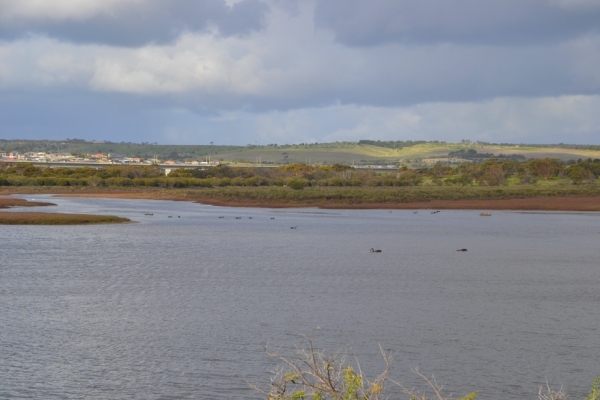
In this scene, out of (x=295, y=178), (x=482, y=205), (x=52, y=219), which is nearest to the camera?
(x=52, y=219)

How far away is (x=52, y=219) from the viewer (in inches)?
1961

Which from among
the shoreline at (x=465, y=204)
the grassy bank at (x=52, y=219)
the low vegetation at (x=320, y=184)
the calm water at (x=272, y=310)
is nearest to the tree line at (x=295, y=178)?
the low vegetation at (x=320, y=184)

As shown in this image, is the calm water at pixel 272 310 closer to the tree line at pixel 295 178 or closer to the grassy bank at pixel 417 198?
the grassy bank at pixel 417 198

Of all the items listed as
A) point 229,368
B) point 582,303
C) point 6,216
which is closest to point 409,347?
point 229,368

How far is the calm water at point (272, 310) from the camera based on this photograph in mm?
15375

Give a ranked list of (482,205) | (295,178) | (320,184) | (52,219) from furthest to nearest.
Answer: (295,178), (320,184), (482,205), (52,219)

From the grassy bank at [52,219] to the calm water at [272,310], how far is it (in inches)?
239

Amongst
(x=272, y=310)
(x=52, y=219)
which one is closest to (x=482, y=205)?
(x=52, y=219)

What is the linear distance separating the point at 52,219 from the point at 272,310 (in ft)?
104

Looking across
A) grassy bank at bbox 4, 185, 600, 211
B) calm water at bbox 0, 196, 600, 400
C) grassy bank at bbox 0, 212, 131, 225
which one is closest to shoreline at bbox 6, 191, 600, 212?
grassy bank at bbox 4, 185, 600, 211

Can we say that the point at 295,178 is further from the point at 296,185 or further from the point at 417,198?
the point at 417,198

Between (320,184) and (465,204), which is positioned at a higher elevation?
(320,184)

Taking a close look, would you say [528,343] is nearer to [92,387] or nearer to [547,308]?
[547,308]

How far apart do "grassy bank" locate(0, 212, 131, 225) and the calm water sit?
6067mm
